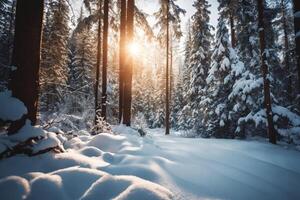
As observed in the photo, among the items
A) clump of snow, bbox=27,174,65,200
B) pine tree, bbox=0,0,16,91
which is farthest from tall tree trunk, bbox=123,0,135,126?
clump of snow, bbox=27,174,65,200

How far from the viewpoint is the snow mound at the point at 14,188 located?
1.99 metres

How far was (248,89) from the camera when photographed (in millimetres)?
11688

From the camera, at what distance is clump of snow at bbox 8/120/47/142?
2915 mm

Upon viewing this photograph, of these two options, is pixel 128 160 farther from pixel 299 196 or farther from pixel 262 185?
pixel 299 196

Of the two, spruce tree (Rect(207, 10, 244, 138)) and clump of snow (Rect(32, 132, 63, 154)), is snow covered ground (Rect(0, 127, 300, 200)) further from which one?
spruce tree (Rect(207, 10, 244, 138))

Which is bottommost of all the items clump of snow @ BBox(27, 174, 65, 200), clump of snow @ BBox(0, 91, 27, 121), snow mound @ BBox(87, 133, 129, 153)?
clump of snow @ BBox(27, 174, 65, 200)

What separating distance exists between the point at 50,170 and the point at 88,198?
38.5 inches

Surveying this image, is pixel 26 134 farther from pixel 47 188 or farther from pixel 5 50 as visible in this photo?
pixel 5 50

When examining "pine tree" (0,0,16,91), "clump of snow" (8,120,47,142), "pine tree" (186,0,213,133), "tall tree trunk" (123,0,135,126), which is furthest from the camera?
"pine tree" (186,0,213,133)

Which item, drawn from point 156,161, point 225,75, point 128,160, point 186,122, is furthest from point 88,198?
point 186,122

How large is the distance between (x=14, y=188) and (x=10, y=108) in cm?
144

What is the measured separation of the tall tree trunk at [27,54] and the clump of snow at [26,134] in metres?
0.27

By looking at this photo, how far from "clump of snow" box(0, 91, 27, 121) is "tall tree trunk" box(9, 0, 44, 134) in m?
0.16

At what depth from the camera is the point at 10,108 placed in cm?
307
